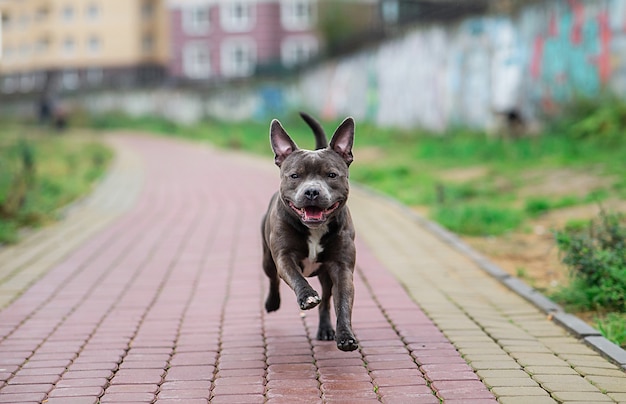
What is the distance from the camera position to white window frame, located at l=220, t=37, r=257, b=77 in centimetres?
5495

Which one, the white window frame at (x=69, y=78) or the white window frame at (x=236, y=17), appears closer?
the white window frame at (x=236, y=17)

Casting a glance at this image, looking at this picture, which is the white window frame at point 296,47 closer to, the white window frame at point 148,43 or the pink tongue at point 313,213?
the white window frame at point 148,43

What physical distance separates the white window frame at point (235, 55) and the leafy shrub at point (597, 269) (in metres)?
48.7

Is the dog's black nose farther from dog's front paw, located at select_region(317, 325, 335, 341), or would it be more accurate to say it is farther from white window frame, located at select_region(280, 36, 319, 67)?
white window frame, located at select_region(280, 36, 319, 67)

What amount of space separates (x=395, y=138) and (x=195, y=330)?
19205 millimetres

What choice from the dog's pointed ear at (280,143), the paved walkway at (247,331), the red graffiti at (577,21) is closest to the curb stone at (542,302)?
the paved walkway at (247,331)

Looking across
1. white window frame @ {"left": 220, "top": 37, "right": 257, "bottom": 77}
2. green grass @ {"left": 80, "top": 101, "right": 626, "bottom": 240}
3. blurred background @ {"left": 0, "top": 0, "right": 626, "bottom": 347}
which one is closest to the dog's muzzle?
blurred background @ {"left": 0, "top": 0, "right": 626, "bottom": 347}

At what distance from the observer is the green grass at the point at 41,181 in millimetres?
12117

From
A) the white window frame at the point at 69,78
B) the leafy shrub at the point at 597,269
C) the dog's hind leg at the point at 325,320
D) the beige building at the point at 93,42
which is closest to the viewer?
the dog's hind leg at the point at 325,320

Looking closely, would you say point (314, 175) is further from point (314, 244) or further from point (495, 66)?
point (495, 66)

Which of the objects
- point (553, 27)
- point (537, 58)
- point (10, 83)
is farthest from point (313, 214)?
point (10, 83)

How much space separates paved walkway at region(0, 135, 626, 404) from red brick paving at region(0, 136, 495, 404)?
0.02 metres

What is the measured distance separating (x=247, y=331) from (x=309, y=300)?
1440 millimetres

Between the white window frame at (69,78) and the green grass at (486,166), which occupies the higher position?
the white window frame at (69,78)
